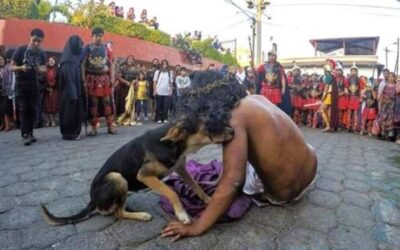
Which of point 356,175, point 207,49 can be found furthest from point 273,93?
point 207,49

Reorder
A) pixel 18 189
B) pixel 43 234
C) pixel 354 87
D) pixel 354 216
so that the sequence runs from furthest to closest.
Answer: pixel 354 87 → pixel 18 189 → pixel 354 216 → pixel 43 234

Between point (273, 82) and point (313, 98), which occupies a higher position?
point (273, 82)

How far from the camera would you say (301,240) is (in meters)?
2.80

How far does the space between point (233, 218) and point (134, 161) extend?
2.76 ft

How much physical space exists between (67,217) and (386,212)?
2584mm

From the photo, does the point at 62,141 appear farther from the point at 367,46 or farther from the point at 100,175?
the point at 367,46

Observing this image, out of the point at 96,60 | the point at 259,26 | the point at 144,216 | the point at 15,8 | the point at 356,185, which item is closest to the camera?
the point at 144,216

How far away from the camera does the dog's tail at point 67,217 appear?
9.64 feet

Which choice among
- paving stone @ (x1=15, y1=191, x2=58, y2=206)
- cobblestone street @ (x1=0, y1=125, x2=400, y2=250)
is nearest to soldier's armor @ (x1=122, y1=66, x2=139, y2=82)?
cobblestone street @ (x1=0, y1=125, x2=400, y2=250)

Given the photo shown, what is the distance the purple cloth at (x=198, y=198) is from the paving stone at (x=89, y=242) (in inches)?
24.2

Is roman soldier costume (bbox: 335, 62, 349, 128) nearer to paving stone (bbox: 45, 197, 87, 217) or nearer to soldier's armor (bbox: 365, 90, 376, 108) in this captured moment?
soldier's armor (bbox: 365, 90, 376, 108)

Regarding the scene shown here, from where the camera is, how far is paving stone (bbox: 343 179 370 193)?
165 inches

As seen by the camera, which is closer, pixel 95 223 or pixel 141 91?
pixel 95 223

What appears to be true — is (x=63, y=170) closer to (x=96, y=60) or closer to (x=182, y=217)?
(x=182, y=217)
